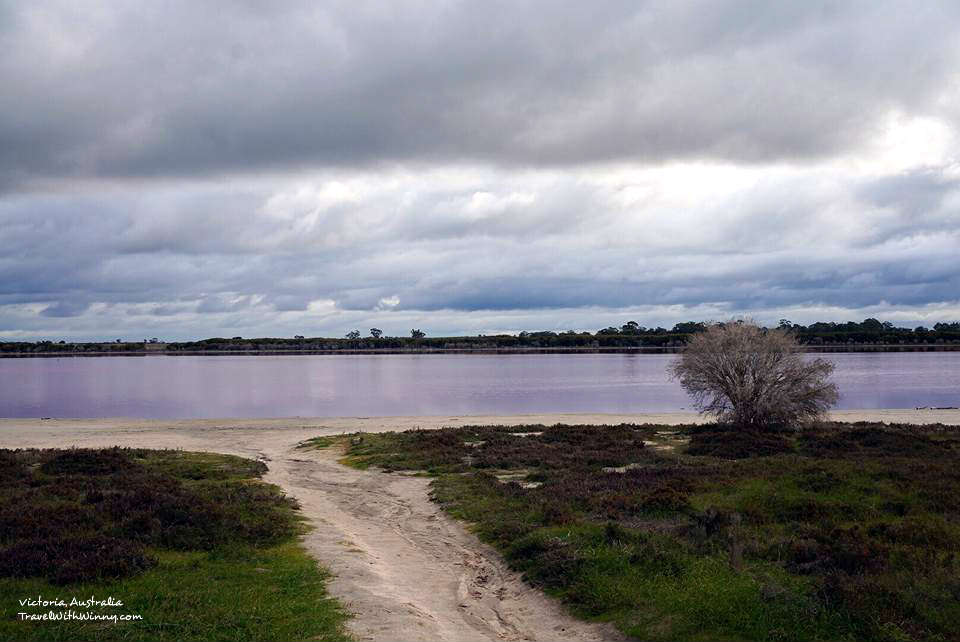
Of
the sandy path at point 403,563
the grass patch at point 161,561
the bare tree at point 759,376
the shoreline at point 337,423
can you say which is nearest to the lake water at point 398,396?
the shoreline at point 337,423

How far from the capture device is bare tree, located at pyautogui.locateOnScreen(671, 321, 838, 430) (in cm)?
3397

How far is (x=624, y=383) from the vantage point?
311ft

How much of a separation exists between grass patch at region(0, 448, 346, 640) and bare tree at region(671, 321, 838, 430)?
22102 millimetres

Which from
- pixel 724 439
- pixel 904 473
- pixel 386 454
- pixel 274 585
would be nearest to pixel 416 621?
pixel 274 585

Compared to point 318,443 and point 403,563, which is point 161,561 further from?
point 318,443

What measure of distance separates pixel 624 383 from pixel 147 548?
84.5 metres

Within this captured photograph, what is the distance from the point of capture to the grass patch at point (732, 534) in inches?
403

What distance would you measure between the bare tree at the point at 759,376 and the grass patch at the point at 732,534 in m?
6.40

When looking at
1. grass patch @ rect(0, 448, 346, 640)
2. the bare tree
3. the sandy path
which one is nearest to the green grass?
the sandy path

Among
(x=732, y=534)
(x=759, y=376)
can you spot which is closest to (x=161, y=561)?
(x=732, y=534)

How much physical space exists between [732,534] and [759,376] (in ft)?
73.5

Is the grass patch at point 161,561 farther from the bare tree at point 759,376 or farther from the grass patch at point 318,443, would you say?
the bare tree at point 759,376

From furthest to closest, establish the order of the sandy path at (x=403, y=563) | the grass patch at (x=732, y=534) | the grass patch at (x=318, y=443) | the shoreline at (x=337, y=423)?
the shoreline at (x=337, y=423)
the grass patch at (x=318, y=443)
the sandy path at (x=403, y=563)
the grass patch at (x=732, y=534)

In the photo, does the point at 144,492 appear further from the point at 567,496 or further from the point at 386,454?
the point at 386,454
